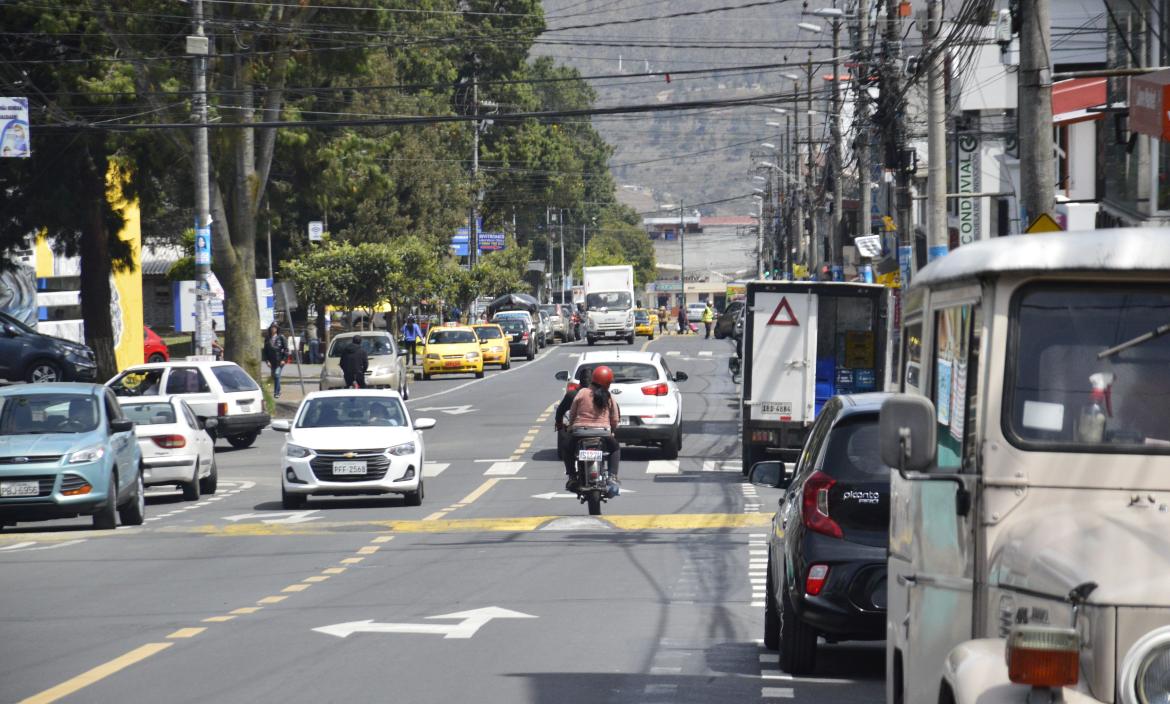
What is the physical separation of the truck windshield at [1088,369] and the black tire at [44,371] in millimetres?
39271

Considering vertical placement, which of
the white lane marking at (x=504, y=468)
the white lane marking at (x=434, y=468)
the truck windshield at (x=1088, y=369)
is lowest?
the white lane marking at (x=434, y=468)

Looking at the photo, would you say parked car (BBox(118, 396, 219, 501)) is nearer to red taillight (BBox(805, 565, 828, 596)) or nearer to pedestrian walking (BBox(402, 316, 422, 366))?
red taillight (BBox(805, 565, 828, 596))

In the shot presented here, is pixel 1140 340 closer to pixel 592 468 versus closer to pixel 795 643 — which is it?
pixel 795 643

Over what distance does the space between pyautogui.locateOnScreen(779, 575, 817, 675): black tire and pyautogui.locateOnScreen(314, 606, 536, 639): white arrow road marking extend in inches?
94.7

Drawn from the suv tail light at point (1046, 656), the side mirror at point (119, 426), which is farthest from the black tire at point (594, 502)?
the suv tail light at point (1046, 656)

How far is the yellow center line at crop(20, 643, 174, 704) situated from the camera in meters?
9.64

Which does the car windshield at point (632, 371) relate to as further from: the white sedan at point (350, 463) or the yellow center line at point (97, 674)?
the yellow center line at point (97, 674)

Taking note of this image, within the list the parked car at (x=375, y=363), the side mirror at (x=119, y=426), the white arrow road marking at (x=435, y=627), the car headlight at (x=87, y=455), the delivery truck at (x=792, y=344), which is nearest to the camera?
the white arrow road marking at (x=435, y=627)

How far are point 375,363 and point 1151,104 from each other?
100 feet

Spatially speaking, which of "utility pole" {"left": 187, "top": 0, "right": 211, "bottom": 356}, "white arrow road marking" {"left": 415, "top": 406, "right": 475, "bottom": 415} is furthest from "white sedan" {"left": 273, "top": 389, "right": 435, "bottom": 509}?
"white arrow road marking" {"left": 415, "top": 406, "right": 475, "bottom": 415}

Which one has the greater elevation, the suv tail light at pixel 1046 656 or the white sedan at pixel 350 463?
the suv tail light at pixel 1046 656

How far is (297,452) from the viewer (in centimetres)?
2305

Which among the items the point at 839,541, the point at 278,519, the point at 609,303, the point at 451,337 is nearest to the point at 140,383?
the point at 278,519

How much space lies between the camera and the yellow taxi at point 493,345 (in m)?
62.0
